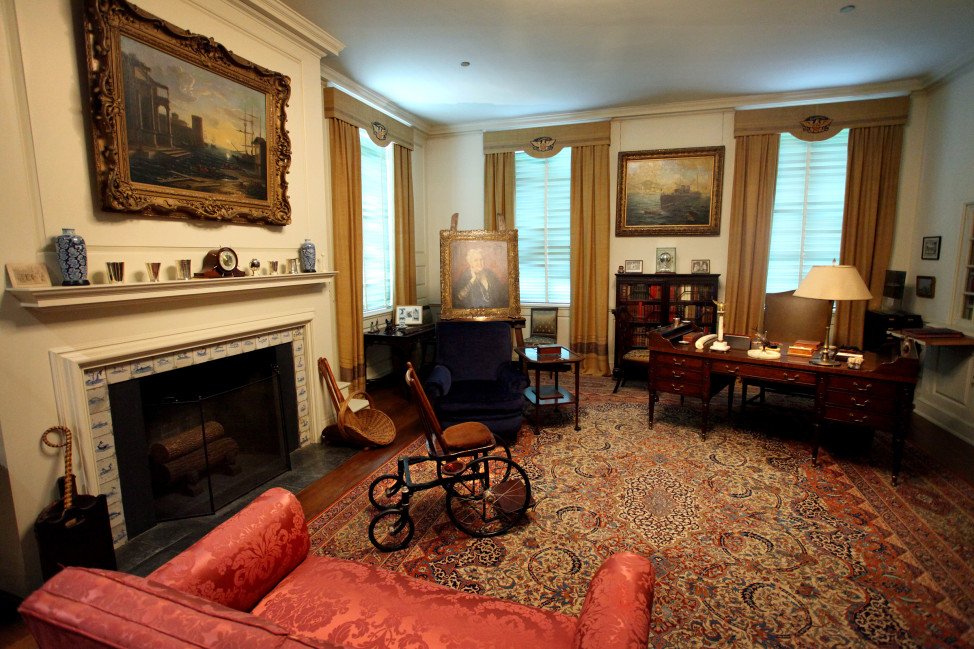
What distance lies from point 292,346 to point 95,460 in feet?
4.67

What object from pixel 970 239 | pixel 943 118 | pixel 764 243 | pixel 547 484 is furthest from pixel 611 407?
pixel 943 118

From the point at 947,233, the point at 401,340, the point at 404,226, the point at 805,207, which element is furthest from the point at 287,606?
the point at 805,207

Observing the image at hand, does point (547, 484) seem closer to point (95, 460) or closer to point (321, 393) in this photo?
point (321, 393)

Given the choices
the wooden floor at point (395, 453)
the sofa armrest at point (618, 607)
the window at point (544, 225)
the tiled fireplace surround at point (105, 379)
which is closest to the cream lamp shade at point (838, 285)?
the wooden floor at point (395, 453)

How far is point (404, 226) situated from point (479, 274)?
1.17 metres

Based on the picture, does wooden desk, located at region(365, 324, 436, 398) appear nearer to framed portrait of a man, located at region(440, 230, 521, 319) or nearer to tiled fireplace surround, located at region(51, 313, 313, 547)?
framed portrait of a man, located at region(440, 230, 521, 319)

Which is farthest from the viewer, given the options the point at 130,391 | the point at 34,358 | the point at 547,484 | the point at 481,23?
the point at 481,23

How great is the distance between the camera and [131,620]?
0.85 m

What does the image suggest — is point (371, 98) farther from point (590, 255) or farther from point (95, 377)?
point (95, 377)

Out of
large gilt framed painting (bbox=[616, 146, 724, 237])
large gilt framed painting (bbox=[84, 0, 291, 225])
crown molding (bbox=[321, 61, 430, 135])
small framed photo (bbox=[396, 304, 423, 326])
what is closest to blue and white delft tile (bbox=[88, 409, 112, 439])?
large gilt framed painting (bbox=[84, 0, 291, 225])

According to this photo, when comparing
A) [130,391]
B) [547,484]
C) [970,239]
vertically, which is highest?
[970,239]

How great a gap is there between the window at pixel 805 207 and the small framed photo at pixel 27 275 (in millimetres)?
6071

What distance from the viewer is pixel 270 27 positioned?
3.23 meters

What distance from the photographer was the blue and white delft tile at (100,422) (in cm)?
233
